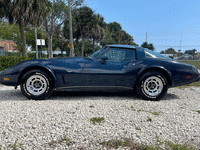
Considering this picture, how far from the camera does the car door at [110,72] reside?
388cm

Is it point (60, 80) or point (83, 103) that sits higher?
point (60, 80)

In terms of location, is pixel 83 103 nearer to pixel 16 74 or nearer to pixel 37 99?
pixel 37 99

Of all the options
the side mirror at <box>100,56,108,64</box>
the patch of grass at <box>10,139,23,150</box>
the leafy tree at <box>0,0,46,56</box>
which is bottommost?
the patch of grass at <box>10,139,23,150</box>

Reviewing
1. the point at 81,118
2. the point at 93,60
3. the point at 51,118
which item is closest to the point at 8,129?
the point at 51,118

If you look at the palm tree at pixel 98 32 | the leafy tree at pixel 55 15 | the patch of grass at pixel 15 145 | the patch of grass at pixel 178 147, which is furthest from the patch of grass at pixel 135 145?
the palm tree at pixel 98 32

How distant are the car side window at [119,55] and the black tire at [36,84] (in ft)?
4.44

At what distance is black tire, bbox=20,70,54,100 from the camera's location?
3842 mm

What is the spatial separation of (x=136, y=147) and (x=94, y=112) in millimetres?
1231

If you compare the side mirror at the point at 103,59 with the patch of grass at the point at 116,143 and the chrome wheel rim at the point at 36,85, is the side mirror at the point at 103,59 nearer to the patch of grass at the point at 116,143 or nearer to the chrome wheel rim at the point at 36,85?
the chrome wheel rim at the point at 36,85

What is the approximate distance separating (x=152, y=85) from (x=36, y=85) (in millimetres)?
2758

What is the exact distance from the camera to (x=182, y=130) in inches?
96.1

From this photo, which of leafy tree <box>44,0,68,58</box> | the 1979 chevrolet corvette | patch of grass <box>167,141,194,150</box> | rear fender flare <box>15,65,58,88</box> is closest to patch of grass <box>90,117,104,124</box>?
patch of grass <box>167,141,194,150</box>

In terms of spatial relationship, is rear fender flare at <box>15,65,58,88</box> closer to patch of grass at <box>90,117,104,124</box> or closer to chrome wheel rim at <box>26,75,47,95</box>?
chrome wheel rim at <box>26,75,47,95</box>

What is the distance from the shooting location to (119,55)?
13.4ft
